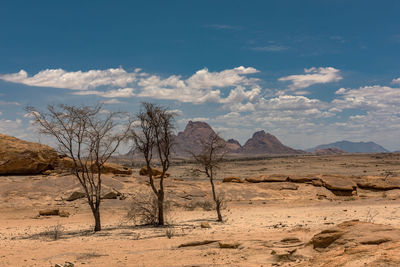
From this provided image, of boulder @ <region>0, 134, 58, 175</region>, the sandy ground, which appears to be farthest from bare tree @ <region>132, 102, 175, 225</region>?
boulder @ <region>0, 134, 58, 175</region>

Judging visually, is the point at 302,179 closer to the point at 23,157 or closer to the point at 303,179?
the point at 303,179

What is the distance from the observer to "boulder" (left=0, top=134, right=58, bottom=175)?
28.6m

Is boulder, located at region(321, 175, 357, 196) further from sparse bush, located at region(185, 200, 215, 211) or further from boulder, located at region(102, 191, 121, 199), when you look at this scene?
boulder, located at region(102, 191, 121, 199)

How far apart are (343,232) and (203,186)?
944 inches

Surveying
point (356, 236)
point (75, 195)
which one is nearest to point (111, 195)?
point (75, 195)

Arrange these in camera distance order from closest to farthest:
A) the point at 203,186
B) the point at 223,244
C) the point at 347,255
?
the point at 347,255, the point at 223,244, the point at 203,186

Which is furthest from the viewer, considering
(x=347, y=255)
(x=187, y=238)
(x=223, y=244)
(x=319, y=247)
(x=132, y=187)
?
(x=132, y=187)

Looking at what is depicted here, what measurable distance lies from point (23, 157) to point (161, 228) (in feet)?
59.8

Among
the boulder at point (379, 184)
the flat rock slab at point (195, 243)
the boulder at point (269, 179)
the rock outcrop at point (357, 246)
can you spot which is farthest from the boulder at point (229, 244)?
the boulder at point (379, 184)

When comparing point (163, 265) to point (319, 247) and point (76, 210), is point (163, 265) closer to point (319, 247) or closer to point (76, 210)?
point (319, 247)

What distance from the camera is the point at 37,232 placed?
16.0 metres

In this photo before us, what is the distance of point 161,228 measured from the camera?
1647 centimetres

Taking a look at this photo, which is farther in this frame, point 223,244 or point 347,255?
point 223,244

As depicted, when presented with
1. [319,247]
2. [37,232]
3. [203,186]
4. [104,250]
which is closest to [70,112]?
[37,232]
